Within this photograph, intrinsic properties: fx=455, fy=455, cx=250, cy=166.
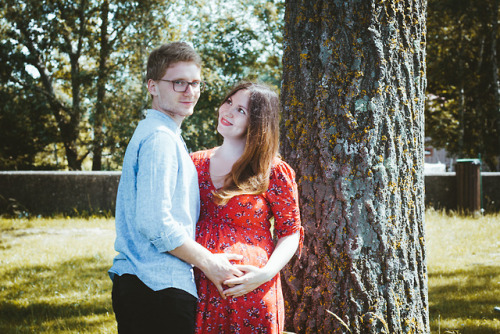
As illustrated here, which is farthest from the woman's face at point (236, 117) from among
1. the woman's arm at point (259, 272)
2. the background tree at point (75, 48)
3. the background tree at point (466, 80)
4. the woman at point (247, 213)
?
the background tree at point (466, 80)

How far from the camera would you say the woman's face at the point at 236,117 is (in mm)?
2383

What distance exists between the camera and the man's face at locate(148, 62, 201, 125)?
2.15 metres

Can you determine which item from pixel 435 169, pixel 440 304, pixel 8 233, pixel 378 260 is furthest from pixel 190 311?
pixel 435 169

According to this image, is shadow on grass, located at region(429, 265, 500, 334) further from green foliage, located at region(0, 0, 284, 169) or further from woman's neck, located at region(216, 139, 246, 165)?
green foliage, located at region(0, 0, 284, 169)

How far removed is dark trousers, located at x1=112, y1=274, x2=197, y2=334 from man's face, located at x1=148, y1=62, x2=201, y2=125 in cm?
80

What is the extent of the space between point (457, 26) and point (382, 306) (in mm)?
20791

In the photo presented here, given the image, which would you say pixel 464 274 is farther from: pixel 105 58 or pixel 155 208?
pixel 105 58

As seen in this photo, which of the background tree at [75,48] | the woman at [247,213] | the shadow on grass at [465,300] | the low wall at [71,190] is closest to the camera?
the woman at [247,213]

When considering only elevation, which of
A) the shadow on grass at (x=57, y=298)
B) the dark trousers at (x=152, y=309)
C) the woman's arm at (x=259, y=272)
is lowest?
the shadow on grass at (x=57, y=298)

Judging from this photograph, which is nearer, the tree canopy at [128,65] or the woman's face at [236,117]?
the woman's face at [236,117]

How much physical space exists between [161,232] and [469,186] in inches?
396

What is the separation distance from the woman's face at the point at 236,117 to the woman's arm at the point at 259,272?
604 millimetres

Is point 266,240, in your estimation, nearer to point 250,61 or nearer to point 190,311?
point 190,311

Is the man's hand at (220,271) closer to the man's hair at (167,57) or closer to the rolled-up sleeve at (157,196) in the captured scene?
the rolled-up sleeve at (157,196)
